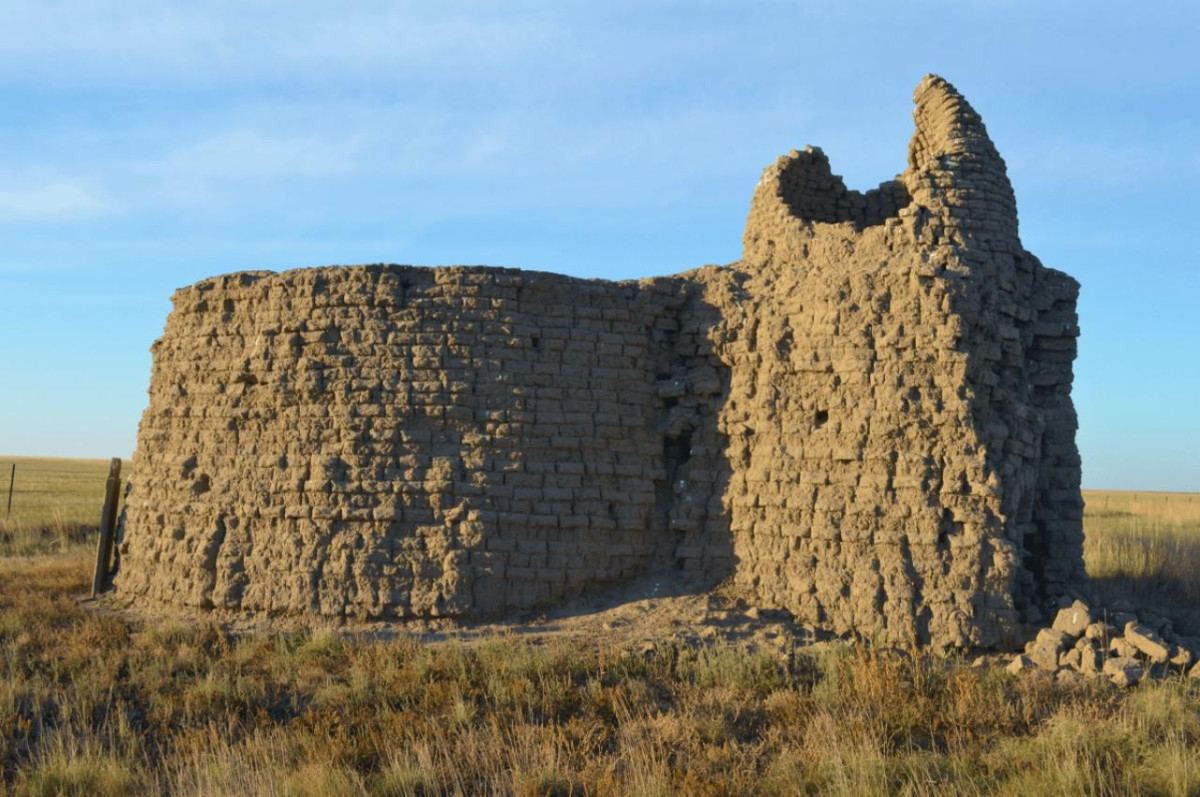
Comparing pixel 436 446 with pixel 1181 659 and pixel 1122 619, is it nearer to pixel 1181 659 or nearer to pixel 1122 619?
pixel 1122 619

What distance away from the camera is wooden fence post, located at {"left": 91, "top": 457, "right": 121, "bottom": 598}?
11422 mm

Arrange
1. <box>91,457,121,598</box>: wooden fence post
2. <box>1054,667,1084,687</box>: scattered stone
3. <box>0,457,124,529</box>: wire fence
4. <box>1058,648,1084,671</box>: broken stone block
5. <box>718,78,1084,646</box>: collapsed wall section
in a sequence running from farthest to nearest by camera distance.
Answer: <box>0,457,124,529</box>: wire fence → <box>91,457,121,598</box>: wooden fence post → <box>718,78,1084,646</box>: collapsed wall section → <box>1058,648,1084,671</box>: broken stone block → <box>1054,667,1084,687</box>: scattered stone

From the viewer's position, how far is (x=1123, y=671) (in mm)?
7613

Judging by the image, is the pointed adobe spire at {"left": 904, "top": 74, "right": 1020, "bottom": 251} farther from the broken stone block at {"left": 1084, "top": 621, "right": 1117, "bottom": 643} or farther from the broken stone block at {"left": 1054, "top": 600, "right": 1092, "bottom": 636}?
the broken stone block at {"left": 1084, "top": 621, "right": 1117, "bottom": 643}

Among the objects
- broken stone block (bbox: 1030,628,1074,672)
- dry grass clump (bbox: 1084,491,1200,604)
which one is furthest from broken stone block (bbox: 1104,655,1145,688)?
dry grass clump (bbox: 1084,491,1200,604)

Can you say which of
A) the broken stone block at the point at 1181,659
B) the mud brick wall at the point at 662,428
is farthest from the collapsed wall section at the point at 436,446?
the broken stone block at the point at 1181,659

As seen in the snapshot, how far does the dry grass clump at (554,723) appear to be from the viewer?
19.5 ft

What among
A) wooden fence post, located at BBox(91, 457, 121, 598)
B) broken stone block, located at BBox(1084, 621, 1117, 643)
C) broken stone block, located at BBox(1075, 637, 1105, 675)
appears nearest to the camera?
broken stone block, located at BBox(1075, 637, 1105, 675)

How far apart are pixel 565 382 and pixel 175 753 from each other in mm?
4514

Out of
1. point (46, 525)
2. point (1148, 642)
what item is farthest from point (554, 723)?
point (46, 525)

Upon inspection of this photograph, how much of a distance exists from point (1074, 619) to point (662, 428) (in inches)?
153

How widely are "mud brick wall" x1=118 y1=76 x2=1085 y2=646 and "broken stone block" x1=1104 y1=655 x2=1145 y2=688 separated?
31.4 inches

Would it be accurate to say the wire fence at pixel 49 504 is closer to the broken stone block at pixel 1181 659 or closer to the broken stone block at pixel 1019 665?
the broken stone block at pixel 1019 665

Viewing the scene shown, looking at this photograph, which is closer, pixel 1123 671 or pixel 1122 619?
pixel 1123 671
